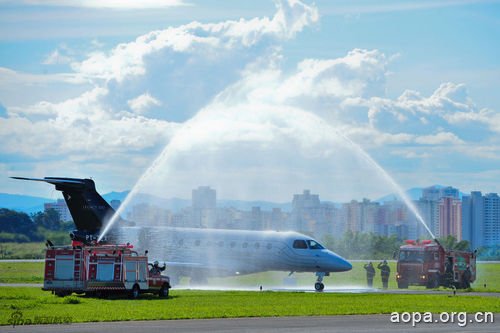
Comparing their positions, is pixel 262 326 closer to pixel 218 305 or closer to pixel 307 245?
pixel 218 305

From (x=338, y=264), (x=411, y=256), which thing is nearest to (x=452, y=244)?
(x=411, y=256)

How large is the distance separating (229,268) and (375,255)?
63017 millimetres

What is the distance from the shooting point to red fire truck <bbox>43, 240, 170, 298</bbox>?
165 ft

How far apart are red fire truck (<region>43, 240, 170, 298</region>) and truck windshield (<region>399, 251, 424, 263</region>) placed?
2726 cm

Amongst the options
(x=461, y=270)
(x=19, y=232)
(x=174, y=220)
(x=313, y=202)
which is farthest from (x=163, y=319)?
(x=313, y=202)

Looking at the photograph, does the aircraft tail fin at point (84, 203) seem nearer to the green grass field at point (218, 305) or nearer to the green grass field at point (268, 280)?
the green grass field at point (268, 280)

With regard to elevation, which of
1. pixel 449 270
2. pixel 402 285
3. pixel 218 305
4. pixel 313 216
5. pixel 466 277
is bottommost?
pixel 218 305

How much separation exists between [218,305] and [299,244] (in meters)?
26.0

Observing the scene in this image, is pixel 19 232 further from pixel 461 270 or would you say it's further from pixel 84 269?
pixel 84 269

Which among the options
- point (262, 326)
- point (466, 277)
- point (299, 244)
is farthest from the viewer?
point (466, 277)

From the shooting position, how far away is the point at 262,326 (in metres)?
35.4

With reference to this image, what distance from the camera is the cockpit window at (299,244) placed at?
71613mm

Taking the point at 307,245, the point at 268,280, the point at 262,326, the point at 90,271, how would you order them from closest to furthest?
the point at 262,326 → the point at 90,271 → the point at 307,245 → the point at 268,280

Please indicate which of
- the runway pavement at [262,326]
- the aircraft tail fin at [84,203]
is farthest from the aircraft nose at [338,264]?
the runway pavement at [262,326]
